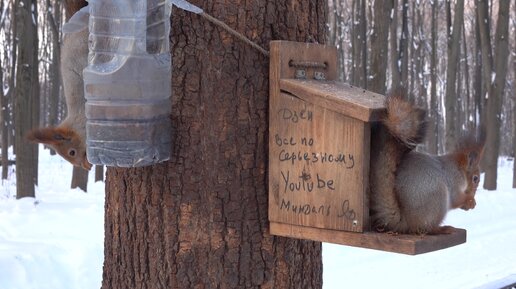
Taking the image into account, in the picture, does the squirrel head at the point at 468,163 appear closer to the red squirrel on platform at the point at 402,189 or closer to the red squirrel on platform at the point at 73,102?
the red squirrel on platform at the point at 402,189

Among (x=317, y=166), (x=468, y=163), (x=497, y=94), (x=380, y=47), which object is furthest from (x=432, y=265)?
(x=497, y=94)

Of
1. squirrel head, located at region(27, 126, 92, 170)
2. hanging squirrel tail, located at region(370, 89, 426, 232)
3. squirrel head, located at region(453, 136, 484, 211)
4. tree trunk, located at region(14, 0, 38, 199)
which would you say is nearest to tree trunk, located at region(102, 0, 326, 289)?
hanging squirrel tail, located at region(370, 89, 426, 232)

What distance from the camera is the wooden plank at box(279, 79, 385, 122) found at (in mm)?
2312

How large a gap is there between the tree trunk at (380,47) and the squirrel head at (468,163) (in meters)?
9.82

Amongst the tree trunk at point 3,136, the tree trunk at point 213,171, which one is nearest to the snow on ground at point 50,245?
the tree trunk at point 213,171

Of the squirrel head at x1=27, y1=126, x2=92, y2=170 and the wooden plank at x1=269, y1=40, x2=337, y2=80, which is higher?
the wooden plank at x1=269, y1=40, x2=337, y2=80

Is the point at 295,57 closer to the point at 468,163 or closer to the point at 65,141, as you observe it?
the point at 468,163

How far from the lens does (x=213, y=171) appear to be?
8.23ft

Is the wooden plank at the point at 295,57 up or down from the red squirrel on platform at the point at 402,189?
up

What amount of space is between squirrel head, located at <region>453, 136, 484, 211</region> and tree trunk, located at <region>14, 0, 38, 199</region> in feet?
34.2

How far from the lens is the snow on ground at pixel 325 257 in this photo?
685 centimetres

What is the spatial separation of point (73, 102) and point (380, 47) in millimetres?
10465

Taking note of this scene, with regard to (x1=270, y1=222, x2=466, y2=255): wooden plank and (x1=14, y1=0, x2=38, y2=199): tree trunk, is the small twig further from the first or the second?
(x1=14, y1=0, x2=38, y2=199): tree trunk

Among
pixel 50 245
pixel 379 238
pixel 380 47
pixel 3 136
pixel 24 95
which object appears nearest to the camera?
pixel 379 238
